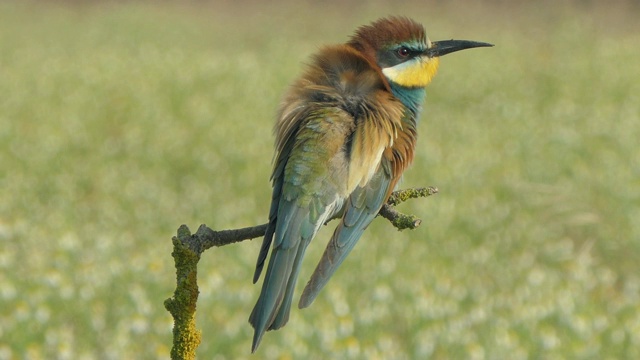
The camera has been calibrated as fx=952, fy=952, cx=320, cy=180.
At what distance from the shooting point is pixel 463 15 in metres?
18.1

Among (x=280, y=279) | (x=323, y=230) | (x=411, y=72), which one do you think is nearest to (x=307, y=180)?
(x=280, y=279)

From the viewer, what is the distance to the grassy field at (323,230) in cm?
411

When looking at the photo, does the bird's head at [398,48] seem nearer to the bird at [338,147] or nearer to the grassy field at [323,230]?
the bird at [338,147]

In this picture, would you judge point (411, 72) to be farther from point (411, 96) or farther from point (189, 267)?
point (189, 267)

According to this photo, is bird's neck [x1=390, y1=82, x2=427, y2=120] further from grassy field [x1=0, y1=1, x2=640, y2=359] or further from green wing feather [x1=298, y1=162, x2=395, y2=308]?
grassy field [x1=0, y1=1, x2=640, y2=359]

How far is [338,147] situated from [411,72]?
0.35 m

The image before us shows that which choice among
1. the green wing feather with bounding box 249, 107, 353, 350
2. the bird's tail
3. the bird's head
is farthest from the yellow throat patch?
the bird's tail

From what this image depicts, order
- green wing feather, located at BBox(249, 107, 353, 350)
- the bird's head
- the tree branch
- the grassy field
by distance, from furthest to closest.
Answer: the grassy field → the bird's head → green wing feather, located at BBox(249, 107, 353, 350) → the tree branch

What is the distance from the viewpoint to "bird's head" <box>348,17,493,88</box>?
2068mm

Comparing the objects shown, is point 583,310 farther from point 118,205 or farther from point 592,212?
point 118,205

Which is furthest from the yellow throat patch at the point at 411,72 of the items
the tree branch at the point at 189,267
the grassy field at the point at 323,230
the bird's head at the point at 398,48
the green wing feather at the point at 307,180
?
the grassy field at the point at 323,230

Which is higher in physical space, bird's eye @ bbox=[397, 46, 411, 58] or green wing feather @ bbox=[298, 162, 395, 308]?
bird's eye @ bbox=[397, 46, 411, 58]

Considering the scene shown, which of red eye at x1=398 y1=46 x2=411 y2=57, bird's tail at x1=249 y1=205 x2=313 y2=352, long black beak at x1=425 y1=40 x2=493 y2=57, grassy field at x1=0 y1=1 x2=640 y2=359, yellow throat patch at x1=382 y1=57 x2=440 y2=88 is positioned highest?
red eye at x1=398 y1=46 x2=411 y2=57

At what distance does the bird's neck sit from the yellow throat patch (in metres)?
0.01
